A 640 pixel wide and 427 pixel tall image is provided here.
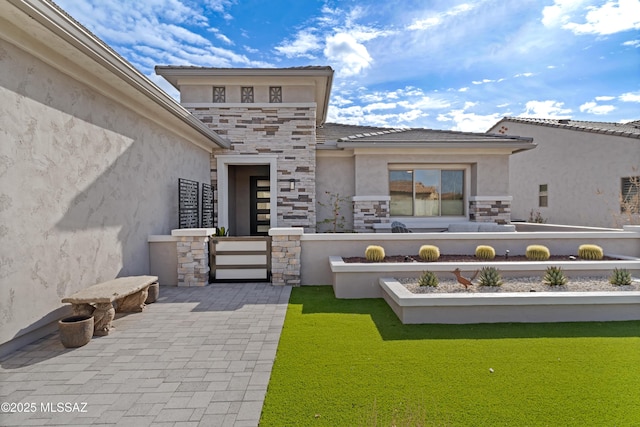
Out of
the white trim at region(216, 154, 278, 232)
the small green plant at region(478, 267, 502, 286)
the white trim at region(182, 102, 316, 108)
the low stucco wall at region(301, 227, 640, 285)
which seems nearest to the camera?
the small green plant at region(478, 267, 502, 286)

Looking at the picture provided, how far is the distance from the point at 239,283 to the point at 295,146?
5.00 m

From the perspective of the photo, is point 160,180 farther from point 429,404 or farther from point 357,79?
point 357,79

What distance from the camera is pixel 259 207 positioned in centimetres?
1235

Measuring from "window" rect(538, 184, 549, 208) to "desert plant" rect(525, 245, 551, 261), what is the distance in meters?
10.7

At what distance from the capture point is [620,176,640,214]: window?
11648 mm

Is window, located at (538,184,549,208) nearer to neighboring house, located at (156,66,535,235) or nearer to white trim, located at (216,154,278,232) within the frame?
neighboring house, located at (156,66,535,235)

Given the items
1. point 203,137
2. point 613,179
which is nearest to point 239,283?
point 203,137

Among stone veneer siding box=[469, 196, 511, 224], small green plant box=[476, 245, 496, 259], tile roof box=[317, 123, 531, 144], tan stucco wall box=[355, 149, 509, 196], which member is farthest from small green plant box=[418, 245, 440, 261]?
stone veneer siding box=[469, 196, 511, 224]

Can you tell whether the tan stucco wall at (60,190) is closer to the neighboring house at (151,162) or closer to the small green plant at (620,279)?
the neighboring house at (151,162)

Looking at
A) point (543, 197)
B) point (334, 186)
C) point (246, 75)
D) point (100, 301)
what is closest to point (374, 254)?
point (334, 186)

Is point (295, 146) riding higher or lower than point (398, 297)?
higher

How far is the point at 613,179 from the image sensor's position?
12875 mm

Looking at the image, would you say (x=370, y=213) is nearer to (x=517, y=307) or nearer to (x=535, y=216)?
(x=517, y=307)

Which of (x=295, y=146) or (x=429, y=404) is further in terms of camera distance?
(x=295, y=146)
